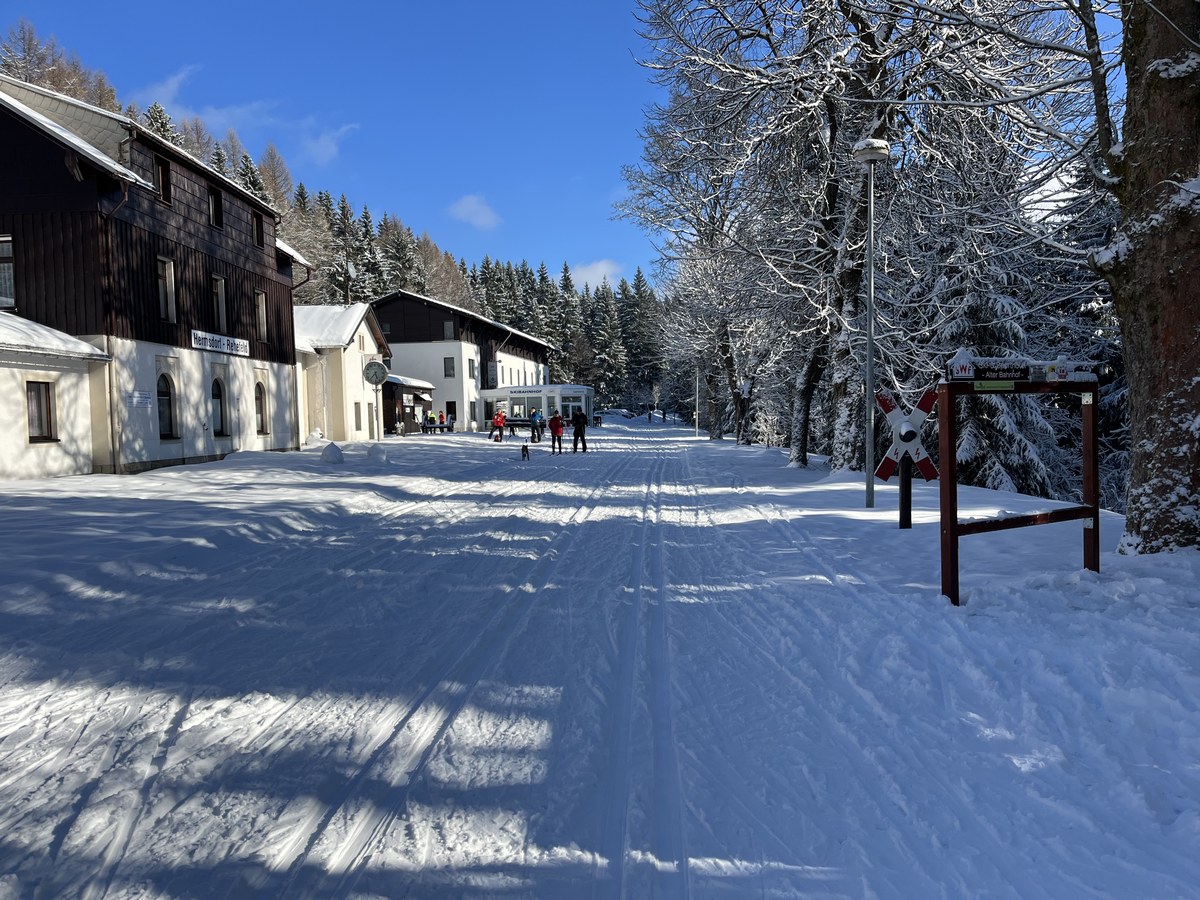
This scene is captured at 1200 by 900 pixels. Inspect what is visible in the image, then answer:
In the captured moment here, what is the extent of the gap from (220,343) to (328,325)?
14.0 meters

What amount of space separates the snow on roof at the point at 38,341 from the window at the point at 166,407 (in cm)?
270

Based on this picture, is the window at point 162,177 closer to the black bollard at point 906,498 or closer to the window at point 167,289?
the window at point 167,289

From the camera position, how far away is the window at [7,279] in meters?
18.5

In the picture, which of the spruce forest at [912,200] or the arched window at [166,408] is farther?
the arched window at [166,408]

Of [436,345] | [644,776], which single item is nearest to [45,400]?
[644,776]

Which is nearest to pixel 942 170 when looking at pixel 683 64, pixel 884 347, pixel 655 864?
pixel 884 347

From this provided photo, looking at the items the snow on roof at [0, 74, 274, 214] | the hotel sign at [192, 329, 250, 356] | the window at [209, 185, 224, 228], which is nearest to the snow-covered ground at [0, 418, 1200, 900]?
the snow on roof at [0, 74, 274, 214]

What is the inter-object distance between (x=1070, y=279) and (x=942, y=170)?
23.6ft

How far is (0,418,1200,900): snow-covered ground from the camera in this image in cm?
289

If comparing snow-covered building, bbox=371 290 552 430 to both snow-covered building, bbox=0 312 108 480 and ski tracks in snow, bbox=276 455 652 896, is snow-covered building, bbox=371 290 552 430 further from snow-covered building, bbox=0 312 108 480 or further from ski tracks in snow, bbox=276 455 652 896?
ski tracks in snow, bbox=276 455 652 896

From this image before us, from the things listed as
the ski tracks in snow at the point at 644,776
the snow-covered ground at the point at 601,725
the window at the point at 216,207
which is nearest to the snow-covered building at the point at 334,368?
the window at the point at 216,207

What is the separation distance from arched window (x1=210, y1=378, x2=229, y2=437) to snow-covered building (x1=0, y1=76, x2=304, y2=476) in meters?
0.06

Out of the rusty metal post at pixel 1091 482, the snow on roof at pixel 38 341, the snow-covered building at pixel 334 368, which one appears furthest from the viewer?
the snow-covered building at pixel 334 368

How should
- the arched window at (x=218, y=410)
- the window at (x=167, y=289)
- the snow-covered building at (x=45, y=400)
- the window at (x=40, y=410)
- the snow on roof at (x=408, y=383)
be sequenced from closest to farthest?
the snow-covered building at (x=45, y=400)
the window at (x=40, y=410)
the window at (x=167, y=289)
the arched window at (x=218, y=410)
the snow on roof at (x=408, y=383)
